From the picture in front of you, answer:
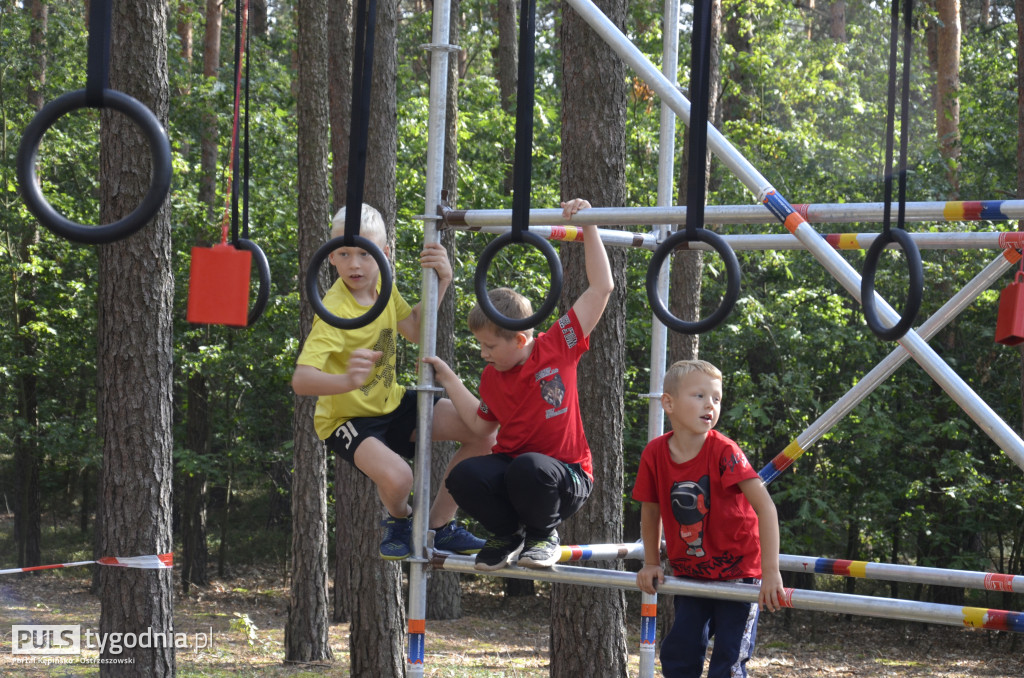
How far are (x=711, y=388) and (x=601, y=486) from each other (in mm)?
2336

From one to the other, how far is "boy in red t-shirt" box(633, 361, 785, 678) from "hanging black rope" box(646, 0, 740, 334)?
0.54 meters

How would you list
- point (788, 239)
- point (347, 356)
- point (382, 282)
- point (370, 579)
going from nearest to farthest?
point (382, 282)
point (347, 356)
point (788, 239)
point (370, 579)

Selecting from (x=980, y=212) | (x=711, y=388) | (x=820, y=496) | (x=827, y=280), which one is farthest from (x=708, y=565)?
(x=827, y=280)

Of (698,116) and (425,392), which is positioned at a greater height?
(698,116)

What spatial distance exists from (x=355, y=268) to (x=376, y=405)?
46cm

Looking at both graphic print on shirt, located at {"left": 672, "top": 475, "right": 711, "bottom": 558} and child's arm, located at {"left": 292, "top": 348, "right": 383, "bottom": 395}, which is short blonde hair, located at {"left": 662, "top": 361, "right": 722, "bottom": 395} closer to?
graphic print on shirt, located at {"left": 672, "top": 475, "right": 711, "bottom": 558}

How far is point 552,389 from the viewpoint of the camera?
3203mm

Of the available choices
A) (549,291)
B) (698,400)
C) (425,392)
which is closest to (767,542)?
(698,400)

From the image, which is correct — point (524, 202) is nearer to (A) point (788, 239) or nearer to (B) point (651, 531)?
(B) point (651, 531)

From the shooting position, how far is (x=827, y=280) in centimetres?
1198

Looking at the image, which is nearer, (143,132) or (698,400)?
(143,132)

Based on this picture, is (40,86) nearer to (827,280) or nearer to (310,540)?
(310,540)

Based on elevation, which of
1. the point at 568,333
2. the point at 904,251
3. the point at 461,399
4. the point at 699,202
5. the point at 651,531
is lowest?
the point at 651,531

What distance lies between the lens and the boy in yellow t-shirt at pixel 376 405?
325 cm
